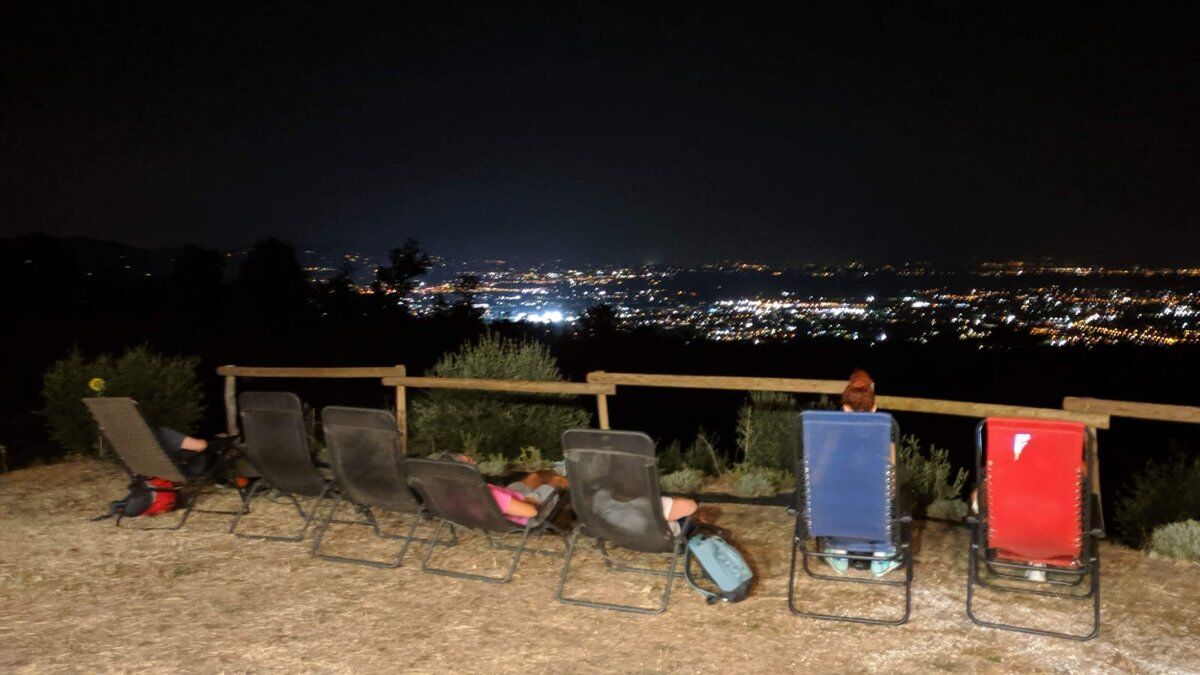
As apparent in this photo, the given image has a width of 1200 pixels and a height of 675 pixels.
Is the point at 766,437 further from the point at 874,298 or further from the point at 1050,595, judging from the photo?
the point at 874,298

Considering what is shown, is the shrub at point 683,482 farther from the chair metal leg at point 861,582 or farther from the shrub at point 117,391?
the shrub at point 117,391

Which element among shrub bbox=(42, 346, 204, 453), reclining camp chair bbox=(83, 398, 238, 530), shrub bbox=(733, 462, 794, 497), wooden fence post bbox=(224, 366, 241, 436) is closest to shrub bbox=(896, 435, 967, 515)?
shrub bbox=(733, 462, 794, 497)

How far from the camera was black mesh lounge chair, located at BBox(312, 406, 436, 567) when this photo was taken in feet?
17.8

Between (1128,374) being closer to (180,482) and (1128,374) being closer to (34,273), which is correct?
(180,482)

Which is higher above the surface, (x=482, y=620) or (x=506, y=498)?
(x=506, y=498)

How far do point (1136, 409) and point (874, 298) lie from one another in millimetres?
28122

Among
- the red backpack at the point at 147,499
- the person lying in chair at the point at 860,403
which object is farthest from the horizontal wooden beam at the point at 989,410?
the red backpack at the point at 147,499

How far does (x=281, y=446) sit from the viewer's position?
6.05 metres

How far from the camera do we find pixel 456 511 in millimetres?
5203

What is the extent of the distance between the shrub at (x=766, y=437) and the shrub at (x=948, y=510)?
218 centimetres

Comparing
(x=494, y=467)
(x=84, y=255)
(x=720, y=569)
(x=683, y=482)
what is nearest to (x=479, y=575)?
(x=720, y=569)

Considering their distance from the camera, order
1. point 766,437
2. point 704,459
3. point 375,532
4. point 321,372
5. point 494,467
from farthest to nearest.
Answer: point 766,437 → point 704,459 → point 321,372 → point 494,467 → point 375,532

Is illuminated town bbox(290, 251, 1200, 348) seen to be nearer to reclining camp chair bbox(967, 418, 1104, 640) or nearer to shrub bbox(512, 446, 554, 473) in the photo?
shrub bbox(512, 446, 554, 473)

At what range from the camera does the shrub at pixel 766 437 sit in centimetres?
909
